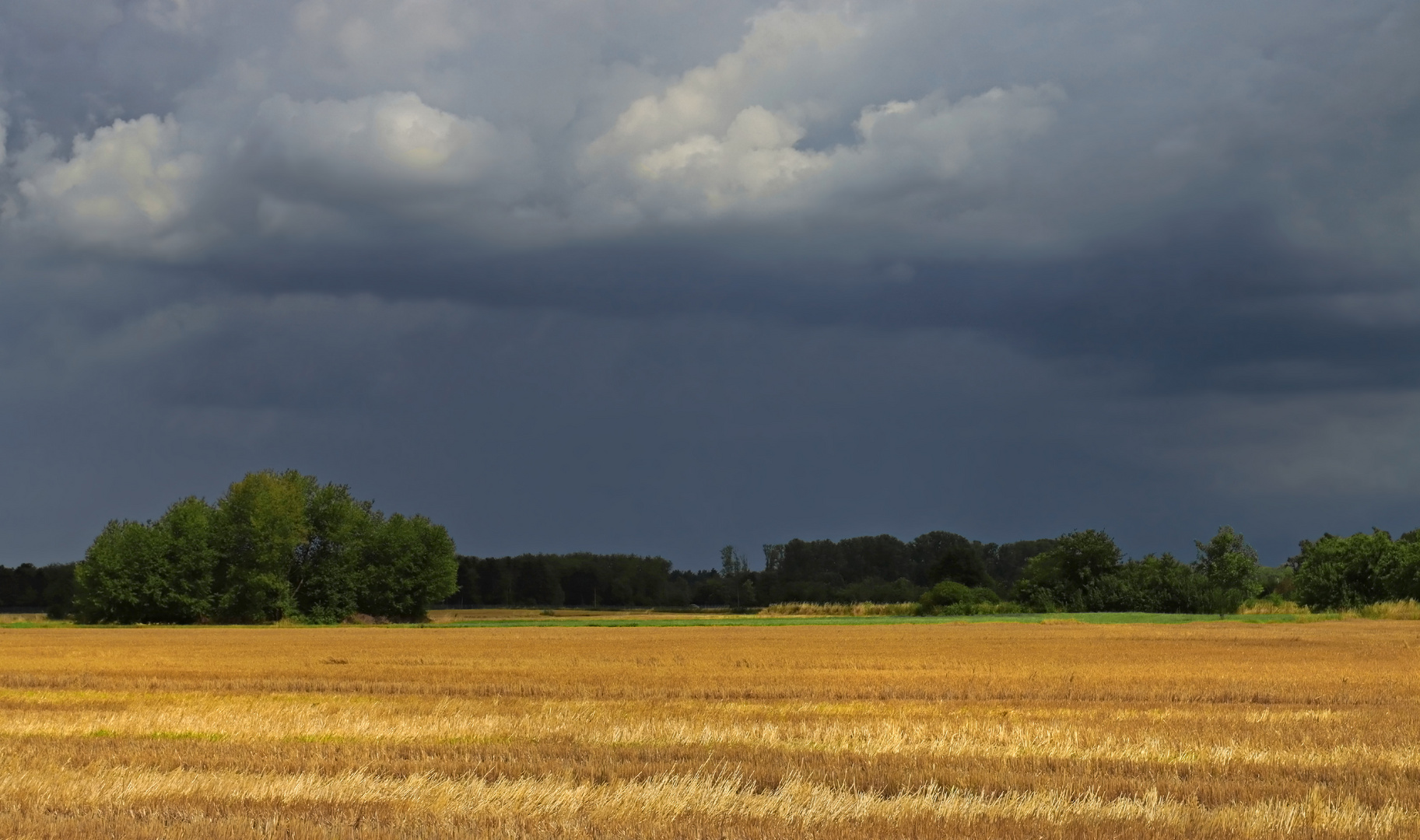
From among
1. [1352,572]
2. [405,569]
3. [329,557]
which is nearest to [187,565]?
[329,557]

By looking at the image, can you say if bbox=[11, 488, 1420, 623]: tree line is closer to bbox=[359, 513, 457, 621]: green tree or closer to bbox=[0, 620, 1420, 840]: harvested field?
bbox=[359, 513, 457, 621]: green tree

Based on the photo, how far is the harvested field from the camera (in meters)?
10.3

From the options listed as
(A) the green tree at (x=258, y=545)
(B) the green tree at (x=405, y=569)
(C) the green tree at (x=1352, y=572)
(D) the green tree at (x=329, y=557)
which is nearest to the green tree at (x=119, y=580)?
(A) the green tree at (x=258, y=545)

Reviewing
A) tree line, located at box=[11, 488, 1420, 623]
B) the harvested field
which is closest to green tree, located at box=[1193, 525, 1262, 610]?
tree line, located at box=[11, 488, 1420, 623]

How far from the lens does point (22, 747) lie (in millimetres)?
15539

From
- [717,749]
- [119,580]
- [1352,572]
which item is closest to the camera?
[717,749]

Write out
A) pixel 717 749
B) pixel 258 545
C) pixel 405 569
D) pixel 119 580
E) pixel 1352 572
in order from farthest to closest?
pixel 405 569 < pixel 258 545 < pixel 119 580 < pixel 1352 572 < pixel 717 749

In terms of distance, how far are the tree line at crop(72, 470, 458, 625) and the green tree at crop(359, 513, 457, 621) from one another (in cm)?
11

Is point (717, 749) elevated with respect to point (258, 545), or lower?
lower

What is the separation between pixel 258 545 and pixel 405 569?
1555 centimetres

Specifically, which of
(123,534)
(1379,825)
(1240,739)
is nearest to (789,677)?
(1240,739)

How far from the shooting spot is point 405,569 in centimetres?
12388

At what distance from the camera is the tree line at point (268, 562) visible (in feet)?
362

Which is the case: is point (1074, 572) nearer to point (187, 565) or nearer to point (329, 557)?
point (329, 557)
